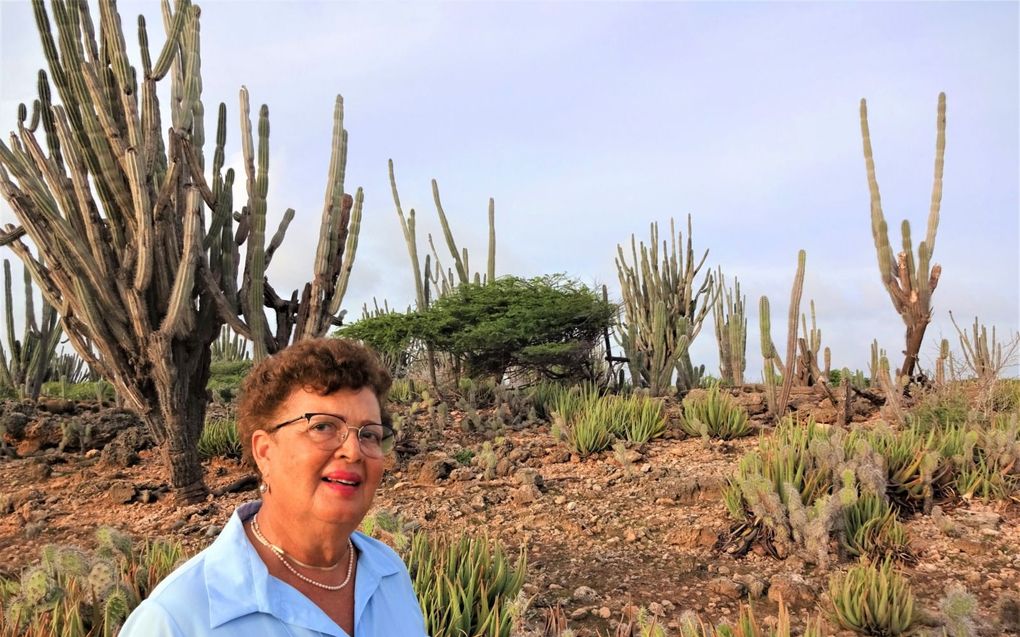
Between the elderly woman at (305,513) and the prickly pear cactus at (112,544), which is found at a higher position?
the elderly woman at (305,513)

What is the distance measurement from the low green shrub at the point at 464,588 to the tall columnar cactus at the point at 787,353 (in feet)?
18.0

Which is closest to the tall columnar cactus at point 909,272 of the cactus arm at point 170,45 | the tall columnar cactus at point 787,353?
the tall columnar cactus at point 787,353

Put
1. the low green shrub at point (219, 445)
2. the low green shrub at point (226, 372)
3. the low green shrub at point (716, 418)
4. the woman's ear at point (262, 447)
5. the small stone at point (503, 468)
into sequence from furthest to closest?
1. the low green shrub at point (226, 372)
2. the low green shrub at point (219, 445)
3. the low green shrub at point (716, 418)
4. the small stone at point (503, 468)
5. the woman's ear at point (262, 447)

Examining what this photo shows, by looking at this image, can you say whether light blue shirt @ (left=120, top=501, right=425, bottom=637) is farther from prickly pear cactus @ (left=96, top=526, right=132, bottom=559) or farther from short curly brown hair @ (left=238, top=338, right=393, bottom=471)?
prickly pear cactus @ (left=96, top=526, right=132, bottom=559)

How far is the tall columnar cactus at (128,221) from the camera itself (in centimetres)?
695

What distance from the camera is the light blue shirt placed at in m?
1.66

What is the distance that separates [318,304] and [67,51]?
10.7 ft

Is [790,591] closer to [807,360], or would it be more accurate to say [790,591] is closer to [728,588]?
[728,588]

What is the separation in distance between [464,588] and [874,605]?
2.28m

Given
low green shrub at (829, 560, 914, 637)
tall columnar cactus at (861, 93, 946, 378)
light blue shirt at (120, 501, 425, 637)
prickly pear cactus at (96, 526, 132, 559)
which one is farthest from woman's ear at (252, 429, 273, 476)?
tall columnar cactus at (861, 93, 946, 378)

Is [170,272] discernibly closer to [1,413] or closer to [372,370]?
[1,413]

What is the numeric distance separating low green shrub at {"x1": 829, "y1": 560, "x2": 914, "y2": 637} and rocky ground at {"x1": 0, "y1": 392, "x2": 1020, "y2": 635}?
14cm

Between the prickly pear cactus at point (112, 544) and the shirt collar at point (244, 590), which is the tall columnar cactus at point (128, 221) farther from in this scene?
the shirt collar at point (244, 590)

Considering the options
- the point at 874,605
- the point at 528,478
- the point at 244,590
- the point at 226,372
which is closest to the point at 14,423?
the point at 528,478
